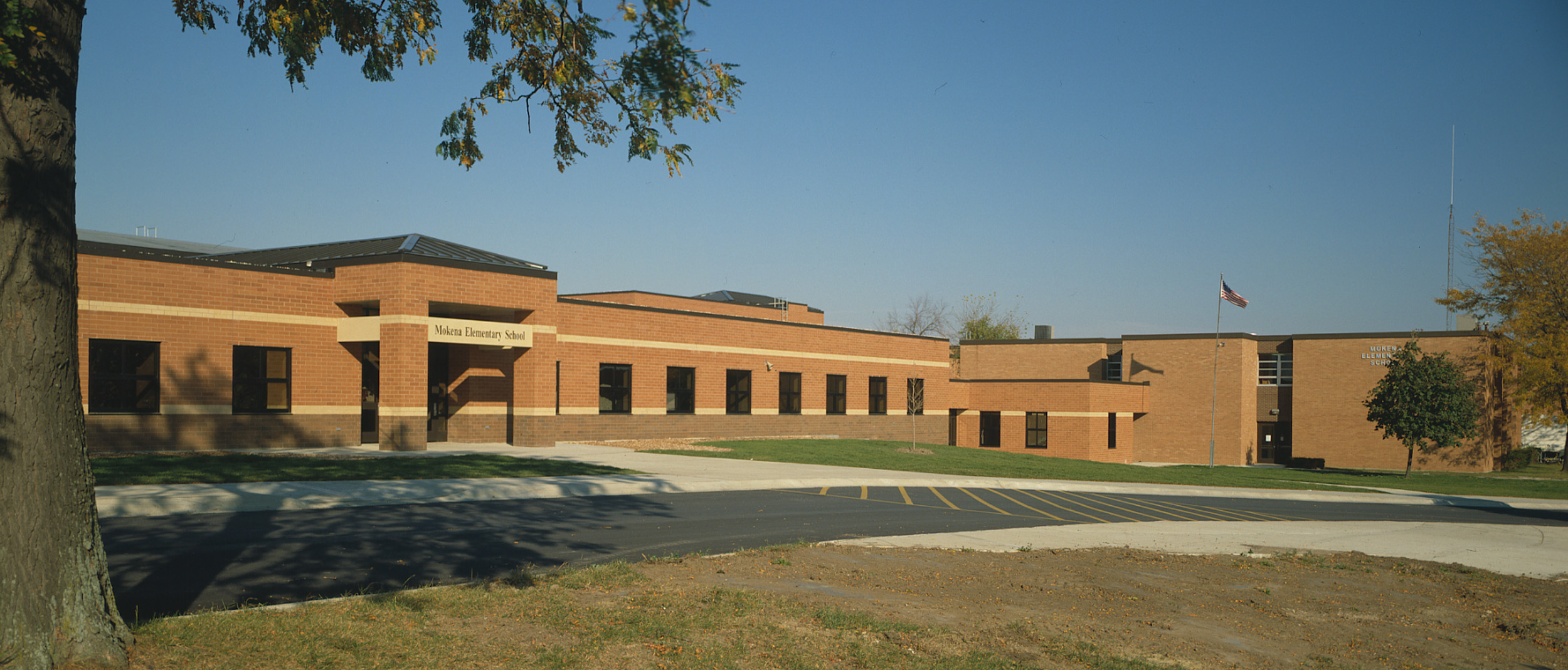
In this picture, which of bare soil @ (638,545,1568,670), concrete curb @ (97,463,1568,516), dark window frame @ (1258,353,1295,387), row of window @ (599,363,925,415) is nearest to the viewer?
bare soil @ (638,545,1568,670)

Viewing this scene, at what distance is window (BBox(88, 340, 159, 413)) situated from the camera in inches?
880

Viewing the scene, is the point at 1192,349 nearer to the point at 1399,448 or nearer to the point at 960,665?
the point at 1399,448

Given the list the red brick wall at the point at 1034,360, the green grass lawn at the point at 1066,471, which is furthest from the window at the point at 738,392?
the red brick wall at the point at 1034,360

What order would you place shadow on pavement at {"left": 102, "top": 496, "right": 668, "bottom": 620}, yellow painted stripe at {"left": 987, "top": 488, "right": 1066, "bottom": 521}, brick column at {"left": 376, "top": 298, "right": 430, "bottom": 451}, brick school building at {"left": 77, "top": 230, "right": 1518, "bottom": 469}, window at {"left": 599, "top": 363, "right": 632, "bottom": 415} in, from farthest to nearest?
window at {"left": 599, "top": 363, "right": 632, "bottom": 415}
brick column at {"left": 376, "top": 298, "right": 430, "bottom": 451}
brick school building at {"left": 77, "top": 230, "right": 1518, "bottom": 469}
yellow painted stripe at {"left": 987, "top": 488, "right": 1066, "bottom": 521}
shadow on pavement at {"left": 102, "top": 496, "right": 668, "bottom": 620}

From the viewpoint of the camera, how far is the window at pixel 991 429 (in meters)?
50.5

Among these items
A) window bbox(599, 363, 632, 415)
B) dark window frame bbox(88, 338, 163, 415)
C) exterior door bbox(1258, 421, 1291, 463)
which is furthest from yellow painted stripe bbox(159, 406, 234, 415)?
exterior door bbox(1258, 421, 1291, 463)

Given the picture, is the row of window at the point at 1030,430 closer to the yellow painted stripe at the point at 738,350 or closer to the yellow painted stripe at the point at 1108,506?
the yellow painted stripe at the point at 738,350

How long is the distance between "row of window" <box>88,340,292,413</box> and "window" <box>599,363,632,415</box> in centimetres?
1041

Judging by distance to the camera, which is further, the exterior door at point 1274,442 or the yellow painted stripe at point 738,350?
the exterior door at point 1274,442

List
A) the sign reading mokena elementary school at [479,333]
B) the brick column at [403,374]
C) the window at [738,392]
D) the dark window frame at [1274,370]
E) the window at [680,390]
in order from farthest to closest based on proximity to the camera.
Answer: the dark window frame at [1274,370]
the window at [738,392]
the window at [680,390]
the sign reading mokena elementary school at [479,333]
the brick column at [403,374]

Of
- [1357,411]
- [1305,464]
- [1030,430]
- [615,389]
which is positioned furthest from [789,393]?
[1357,411]

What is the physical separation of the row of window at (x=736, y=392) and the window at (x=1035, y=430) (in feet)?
20.0

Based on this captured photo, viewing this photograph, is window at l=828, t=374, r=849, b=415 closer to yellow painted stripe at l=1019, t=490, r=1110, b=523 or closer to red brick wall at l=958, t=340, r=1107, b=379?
red brick wall at l=958, t=340, r=1107, b=379

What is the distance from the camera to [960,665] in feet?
21.1
